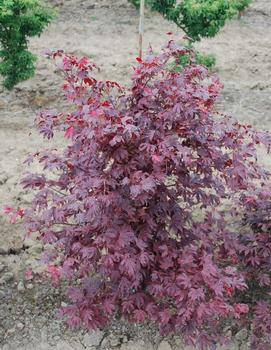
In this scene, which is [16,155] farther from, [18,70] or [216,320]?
[216,320]

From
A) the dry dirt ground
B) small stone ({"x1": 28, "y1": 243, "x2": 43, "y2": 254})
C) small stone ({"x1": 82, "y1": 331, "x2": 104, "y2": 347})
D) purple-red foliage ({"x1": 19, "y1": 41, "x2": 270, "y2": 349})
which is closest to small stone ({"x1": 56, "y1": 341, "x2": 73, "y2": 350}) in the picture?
the dry dirt ground

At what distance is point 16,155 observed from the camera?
19.7 ft

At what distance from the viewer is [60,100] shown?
7.23m

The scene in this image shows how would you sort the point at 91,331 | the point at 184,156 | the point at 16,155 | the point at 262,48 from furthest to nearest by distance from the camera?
the point at 262,48 < the point at 16,155 < the point at 91,331 < the point at 184,156

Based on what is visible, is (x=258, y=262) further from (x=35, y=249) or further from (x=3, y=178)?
(x=3, y=178)

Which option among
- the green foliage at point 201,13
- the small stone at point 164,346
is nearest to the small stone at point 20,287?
the small stone at point 164,346

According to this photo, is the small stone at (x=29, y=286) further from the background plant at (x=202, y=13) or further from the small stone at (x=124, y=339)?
the background plant at (x=202, y=13)

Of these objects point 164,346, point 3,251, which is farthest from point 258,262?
point 3,251

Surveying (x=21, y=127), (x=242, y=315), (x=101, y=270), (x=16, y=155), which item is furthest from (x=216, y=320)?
(x=21, y=127)

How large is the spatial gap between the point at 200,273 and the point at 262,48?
6.70m

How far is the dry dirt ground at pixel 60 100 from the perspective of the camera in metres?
4.02

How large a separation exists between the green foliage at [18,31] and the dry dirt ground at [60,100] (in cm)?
47

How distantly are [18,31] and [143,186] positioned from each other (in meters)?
4.12

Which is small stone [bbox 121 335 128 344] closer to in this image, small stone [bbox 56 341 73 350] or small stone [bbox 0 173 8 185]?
small stone [bbox 56 341 73 350]
